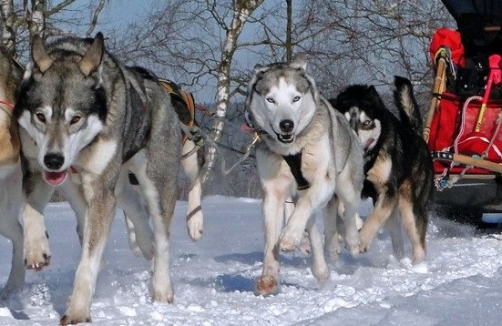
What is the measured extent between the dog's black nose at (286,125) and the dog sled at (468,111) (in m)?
2.18

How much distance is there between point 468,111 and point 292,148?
257cm

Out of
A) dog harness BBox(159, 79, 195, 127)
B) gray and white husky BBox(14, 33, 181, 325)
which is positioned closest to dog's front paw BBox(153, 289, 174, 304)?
gray and white husky BBox(14, 33, 181, 325)

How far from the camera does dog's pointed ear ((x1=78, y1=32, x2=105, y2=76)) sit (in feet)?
12.4

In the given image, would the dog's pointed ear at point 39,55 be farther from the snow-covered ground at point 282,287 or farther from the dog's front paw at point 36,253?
the snow-covered ground at point 282,287

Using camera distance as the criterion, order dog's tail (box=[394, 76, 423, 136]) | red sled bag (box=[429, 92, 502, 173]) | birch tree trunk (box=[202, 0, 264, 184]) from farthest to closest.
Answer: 1. birch tree trunk (box=[202, 0, 264, 184])
2. red sled bag (box=[429, 92, 502, 173])
3. dog's tail (box=[394, 76, 423, 136])

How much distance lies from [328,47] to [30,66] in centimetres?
946

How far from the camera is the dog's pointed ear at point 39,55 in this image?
3750 millimetres

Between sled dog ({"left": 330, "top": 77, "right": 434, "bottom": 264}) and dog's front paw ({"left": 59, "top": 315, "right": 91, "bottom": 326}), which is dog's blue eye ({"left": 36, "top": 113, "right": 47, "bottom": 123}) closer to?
dog's front paw ({"left": 59, "top": 315, "right": 91, "bottom": 326})

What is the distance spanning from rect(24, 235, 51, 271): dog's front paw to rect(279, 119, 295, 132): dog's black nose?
4.56 feet

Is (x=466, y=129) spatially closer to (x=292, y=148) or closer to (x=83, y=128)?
(x=292, y=148)

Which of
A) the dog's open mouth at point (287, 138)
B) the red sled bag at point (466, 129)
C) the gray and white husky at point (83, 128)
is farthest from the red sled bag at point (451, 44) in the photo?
the gray and white husky at point (83, 128)

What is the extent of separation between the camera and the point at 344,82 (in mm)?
12820

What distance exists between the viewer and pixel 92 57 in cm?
380

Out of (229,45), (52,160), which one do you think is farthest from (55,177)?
(229,45)
